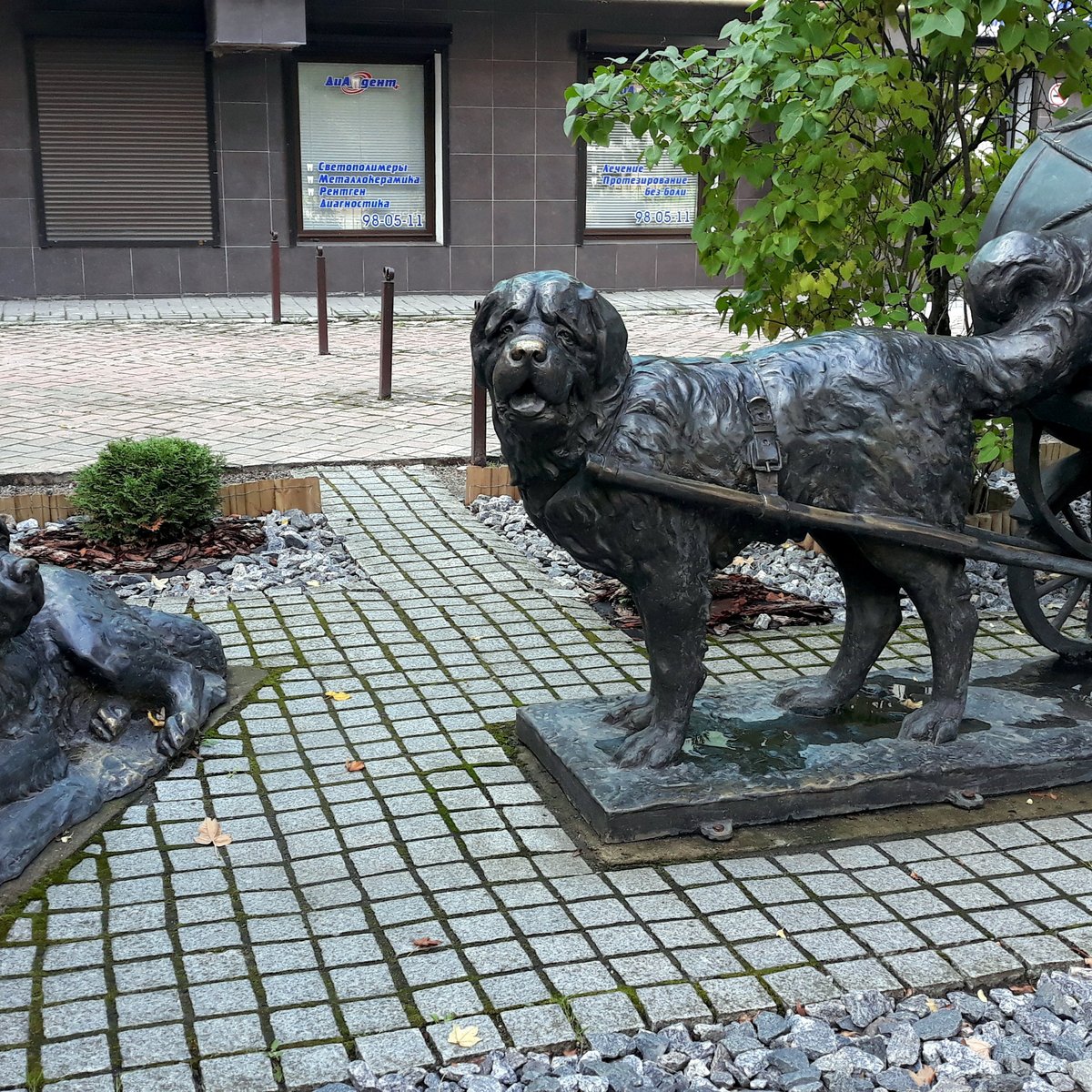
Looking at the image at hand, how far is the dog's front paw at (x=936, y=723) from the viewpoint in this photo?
14.0ft

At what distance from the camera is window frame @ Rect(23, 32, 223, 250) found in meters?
15.6

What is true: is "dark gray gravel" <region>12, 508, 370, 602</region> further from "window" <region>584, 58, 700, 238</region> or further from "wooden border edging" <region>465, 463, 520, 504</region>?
"window" <region>584, 58, 700, 238</region>

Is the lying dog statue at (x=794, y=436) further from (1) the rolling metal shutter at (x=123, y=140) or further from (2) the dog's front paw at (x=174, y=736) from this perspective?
(1) the rolling metal shutter at (x=123, y=140)

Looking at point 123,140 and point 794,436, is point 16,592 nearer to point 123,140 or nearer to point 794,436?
point 794,436

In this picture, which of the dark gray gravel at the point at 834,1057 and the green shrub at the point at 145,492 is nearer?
the dark gray gravel at the point at 834,1057

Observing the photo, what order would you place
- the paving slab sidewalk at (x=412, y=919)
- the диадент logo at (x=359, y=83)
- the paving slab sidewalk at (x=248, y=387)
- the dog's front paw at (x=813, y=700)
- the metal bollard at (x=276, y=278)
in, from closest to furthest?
Result: the paving slab sidewalk at (x=412, y=919), the dog's front paw at (x=813, y=700), the paving slab sidewalk at (x=248, y=387), the metal bollard at (x=276, y=278), the диадент logo at (x=359, y=83)

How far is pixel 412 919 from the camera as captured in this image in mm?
3590

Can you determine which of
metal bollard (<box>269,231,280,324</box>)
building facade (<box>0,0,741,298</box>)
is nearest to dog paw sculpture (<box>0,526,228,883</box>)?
metal bollard (<box>269,231,280,324</box>)

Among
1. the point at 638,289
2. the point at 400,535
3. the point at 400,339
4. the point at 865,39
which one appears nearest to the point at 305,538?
the point at 400,535

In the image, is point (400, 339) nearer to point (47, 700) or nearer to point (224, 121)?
point (224, 121)

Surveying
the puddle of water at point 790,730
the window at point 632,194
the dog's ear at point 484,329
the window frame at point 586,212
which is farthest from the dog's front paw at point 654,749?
the window at point 632,194

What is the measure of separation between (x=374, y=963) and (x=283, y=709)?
174 centimetres

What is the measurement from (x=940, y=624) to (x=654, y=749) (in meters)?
0.97

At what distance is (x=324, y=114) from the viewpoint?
1703cm
